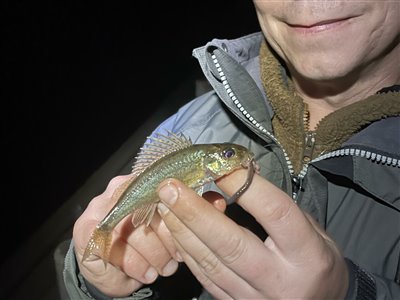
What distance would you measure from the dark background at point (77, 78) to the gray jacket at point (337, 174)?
9.41ft

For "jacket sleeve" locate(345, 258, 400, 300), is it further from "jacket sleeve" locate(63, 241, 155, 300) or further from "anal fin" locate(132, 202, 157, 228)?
"jacket sleeve" locate(63, 241, 155, 300)

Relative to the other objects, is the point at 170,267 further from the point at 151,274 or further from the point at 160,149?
the point at 160,149

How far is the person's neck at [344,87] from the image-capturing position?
2066 mm

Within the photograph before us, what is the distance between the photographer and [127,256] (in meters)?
1.80

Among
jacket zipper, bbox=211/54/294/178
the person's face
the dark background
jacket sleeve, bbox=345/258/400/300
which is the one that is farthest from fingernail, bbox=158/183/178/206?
the dark background

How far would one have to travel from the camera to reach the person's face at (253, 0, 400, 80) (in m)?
1.79

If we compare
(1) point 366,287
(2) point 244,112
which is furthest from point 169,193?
(2) point 244,112

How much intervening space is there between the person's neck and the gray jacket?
0.23 metres

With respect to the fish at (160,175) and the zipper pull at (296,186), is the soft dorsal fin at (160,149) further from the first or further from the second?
the zipper pull at (296,186)

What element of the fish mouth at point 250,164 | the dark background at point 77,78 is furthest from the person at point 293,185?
the dark background at point 77,78

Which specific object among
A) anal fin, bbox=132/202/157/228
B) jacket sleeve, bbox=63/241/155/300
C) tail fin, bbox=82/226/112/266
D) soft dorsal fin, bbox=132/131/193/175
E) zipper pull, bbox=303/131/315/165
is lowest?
zipper pull, bbox=303/131/315/165

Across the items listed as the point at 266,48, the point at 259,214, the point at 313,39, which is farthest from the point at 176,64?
the point at 259,214

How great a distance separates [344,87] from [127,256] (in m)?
1.29

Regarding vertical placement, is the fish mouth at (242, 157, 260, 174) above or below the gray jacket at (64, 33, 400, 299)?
above
